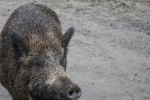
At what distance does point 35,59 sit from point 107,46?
11.0 feet

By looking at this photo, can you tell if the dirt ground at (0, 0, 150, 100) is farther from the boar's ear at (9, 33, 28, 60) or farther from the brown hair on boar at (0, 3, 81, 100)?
the boar's ear at (9, 33, 28, 60)

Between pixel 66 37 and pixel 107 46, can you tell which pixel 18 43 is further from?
pixel 107 46

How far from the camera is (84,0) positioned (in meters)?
10.5

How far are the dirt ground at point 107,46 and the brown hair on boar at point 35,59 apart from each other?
1.20 metres

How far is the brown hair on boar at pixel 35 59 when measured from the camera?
14.8 ft

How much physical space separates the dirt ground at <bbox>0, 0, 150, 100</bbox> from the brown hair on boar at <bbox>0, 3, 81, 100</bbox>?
1198mm

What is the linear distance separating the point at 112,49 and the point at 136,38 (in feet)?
2.69

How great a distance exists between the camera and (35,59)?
4.88 m

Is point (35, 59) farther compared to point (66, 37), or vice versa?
point (66, 37)

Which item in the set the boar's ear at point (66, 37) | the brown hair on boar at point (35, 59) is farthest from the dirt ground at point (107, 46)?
the boar's ear at point (66, 37)

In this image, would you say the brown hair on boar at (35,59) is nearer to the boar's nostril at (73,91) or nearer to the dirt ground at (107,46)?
the boar's nostril at (73,91)

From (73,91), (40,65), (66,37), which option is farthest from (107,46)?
(73,91)

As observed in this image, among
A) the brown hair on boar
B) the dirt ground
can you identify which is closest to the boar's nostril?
the brown hair on boar

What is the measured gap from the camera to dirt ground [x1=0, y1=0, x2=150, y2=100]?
6.64 m
